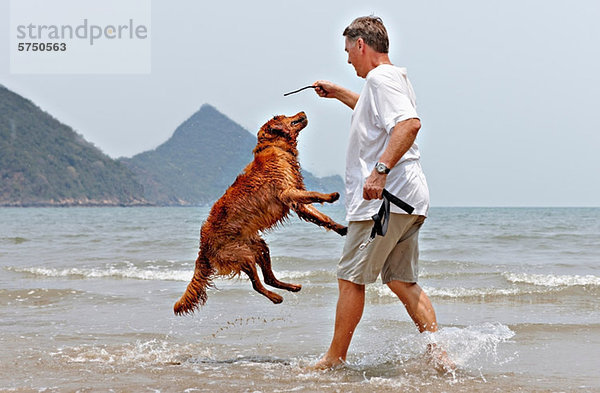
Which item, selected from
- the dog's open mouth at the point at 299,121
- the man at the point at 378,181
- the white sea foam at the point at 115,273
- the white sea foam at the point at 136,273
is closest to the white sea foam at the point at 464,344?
Answer: the man at the point at 378,181

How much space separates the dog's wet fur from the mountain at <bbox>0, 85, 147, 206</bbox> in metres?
111

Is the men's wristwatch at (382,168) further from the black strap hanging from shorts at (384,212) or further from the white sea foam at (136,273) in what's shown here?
the white sea foam at (136,273)

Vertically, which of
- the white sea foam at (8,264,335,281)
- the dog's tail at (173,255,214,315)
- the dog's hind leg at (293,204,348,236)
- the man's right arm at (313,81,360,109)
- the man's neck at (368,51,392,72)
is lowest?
the white sea foam at (8,264,335,281)

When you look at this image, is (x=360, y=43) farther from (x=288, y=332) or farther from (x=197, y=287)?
(x=288, y=332)

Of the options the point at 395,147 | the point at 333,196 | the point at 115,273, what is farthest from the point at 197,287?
the point at 115,273

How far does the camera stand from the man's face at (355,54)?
4.21 meters

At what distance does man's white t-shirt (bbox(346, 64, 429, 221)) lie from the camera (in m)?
3.94

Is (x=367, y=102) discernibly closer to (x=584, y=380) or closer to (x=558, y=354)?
(x=584, y=380)

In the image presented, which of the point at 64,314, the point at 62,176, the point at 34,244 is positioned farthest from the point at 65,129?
the point at 64,314

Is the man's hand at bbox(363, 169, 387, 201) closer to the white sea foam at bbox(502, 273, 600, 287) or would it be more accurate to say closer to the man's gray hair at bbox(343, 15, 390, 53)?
the man's gray hair at bbox(343, 15, 390, 53)

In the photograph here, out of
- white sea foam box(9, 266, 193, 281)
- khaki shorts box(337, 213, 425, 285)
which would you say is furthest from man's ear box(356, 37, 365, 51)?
white sea foam box(9, 266, 193, 281)

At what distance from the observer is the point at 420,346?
4770 millimetres

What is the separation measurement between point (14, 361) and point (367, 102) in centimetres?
344

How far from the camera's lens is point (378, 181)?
12.8ft
